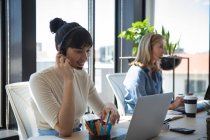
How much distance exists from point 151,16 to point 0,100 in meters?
2.45

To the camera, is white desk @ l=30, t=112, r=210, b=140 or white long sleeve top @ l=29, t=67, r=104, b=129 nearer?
white desk @ l=30, t=112, r=210, b=140

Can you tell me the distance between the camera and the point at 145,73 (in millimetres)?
2318

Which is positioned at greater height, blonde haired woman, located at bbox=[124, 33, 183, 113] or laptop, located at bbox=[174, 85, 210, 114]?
blonde haired woman, located at bbox=[124, 33, 183, 113]

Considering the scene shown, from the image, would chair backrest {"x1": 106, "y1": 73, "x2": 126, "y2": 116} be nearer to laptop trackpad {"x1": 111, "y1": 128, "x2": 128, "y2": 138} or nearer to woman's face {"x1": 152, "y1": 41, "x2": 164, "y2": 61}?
woman's face {"x1": 152, "y1": 41, "x2": 164, "y2": 61}

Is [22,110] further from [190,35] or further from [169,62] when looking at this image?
[190,35]

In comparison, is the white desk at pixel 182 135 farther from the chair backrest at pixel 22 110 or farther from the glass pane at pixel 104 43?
the glass pane at pixel 104 43

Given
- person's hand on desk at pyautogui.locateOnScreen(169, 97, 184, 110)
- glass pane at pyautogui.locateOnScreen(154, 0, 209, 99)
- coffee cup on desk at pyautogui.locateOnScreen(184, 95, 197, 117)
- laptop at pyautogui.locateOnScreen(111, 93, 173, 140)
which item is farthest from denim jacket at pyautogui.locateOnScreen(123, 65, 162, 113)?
glass pane at pyautogui.locateOnScreen(154, 0, 209, 99)

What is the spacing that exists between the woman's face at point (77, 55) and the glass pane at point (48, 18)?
0.90 meters

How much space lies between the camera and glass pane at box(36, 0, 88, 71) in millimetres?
2432

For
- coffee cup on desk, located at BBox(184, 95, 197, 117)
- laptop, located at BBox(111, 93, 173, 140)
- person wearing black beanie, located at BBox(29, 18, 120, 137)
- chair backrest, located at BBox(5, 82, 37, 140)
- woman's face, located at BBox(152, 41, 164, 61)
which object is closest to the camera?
laptop, located at BBox(111, 93, 173, 140)

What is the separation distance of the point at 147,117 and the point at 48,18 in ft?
5.72

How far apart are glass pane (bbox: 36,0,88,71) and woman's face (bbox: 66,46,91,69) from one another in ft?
2.96

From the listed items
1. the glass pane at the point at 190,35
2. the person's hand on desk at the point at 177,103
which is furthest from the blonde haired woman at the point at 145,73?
the glass pane at the point at 190,35

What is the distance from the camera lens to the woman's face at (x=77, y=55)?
145 cm
